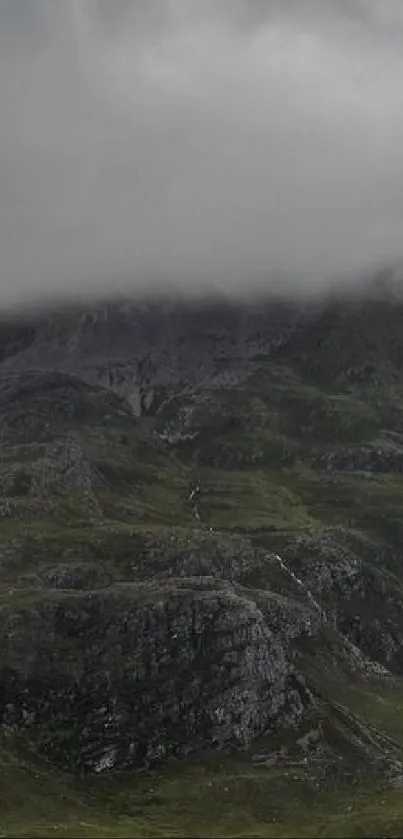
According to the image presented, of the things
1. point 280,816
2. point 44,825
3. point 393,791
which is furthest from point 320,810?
point 44,825

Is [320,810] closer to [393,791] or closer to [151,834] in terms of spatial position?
[393,791]

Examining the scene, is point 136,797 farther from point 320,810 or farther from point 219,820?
point 320,810

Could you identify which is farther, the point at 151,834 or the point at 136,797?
the point at 136,797

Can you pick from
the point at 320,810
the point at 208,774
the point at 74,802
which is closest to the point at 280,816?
the point at 320,810

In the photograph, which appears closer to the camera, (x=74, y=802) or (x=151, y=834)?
(x=151, y=834)

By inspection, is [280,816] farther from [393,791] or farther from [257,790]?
[393,791]

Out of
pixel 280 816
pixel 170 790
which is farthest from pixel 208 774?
pixel 280 816

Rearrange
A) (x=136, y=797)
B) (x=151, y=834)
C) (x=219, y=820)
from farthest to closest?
1. (x=136, y=797)
2. (x=219, y=820)
3. (x=151, y=834)

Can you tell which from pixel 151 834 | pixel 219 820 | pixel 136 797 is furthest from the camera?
pixel 136 797
